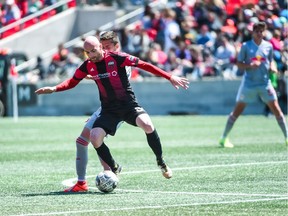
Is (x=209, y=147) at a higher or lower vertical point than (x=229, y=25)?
higher

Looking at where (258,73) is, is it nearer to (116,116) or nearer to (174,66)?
(116,116)

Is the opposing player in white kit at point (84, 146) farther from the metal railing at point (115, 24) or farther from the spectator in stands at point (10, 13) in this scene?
the spectator in stands at point (10, 13)

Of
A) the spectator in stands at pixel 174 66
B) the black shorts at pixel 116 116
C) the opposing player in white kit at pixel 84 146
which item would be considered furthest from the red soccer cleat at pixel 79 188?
the spectator in stands at pixel 174 66

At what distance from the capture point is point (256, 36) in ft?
63.1

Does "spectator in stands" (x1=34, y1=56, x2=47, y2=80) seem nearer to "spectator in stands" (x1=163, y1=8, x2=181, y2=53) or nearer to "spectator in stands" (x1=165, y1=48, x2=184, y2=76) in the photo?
"spectator in stands" (x1=163, y1=8, x2=181, y2=53)

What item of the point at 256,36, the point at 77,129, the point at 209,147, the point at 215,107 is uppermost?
the point at 256,36

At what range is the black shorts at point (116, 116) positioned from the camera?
13.0 meters

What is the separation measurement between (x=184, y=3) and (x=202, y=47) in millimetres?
3422

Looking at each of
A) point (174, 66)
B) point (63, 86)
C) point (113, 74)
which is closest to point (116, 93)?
point (113, 74)

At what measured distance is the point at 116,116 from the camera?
13.1 m

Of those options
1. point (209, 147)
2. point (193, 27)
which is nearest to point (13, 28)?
point (193, 27)

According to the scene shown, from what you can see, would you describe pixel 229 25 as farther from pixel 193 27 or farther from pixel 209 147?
pixel 209 147

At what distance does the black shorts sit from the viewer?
1298 centimetres

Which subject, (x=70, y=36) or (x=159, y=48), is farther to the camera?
(x=70, y=36)
